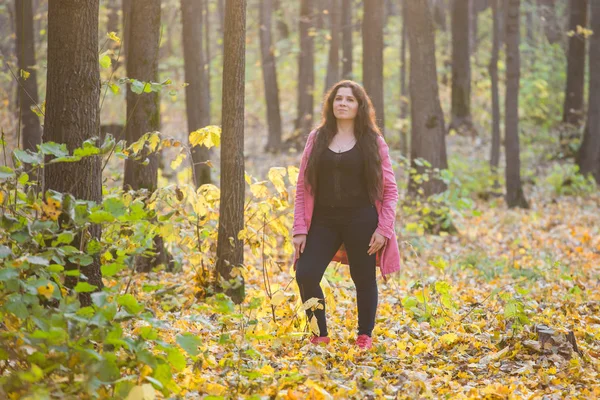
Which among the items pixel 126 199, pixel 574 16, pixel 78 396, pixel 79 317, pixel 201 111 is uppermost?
pixel 574 16

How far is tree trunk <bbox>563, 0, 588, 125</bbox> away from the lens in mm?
18200

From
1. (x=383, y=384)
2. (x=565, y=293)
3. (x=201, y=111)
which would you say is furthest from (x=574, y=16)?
(x=383, y=384)

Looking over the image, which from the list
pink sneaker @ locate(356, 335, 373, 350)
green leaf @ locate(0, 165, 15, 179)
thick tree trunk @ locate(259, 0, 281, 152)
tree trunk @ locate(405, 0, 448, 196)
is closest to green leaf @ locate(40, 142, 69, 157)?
green leaf @ locate(0, 165, 15, 179)

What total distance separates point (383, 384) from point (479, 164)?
52.5 ft

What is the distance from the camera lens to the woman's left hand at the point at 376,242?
521 cm

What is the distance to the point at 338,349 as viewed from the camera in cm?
537

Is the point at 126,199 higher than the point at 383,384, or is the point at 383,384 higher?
the point at 126,199

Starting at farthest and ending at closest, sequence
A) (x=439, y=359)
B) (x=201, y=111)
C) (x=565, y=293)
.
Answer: (x=201, y=111) → (x=565, y=293) → (x=439, y=359)

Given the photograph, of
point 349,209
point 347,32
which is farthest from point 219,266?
point 347,32

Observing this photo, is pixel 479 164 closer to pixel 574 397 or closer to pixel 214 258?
pixel 214 258

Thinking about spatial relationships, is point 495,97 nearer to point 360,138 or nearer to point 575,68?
point 575,68

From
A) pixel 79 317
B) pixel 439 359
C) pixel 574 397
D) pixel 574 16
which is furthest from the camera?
pixel 574 16

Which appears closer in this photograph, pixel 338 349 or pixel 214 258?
pixel 338 349

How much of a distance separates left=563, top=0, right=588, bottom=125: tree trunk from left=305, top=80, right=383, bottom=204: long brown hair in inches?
555
